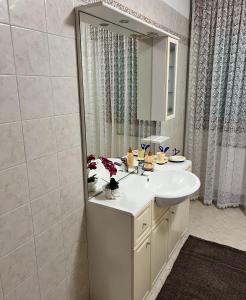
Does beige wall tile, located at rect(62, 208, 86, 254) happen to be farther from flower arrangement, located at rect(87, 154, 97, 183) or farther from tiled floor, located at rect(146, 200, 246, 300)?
tiled floor, located at rect(146, 200, 246, 300)

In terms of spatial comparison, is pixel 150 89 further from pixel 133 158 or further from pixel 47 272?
pixel 47 272

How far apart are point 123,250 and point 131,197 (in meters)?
0.33

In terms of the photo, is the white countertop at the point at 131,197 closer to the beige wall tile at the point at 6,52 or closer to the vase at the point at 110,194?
the vase at the point at 110,194

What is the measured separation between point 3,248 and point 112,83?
1293 millimetres

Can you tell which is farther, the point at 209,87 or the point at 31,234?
the point at 209,87

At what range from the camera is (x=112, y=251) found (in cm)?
163

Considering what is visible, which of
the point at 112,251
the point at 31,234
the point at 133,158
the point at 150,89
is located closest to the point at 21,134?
the point at 31,234

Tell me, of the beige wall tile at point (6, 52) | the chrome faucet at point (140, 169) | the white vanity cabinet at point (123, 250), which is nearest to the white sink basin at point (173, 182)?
the chrome faucet at point (140, 169)

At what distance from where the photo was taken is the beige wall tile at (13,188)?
3.77ft

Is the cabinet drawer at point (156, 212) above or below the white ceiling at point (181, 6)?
below

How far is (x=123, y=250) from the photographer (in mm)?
1573

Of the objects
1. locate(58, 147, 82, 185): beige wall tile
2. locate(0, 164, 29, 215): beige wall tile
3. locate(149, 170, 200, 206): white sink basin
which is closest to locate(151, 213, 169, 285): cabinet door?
locate(149, 170, 200, 206): white sink basin

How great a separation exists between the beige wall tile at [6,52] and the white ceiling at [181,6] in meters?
1.87

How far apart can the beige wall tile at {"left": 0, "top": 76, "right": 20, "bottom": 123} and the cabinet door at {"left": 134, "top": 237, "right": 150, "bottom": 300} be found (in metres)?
1.05
